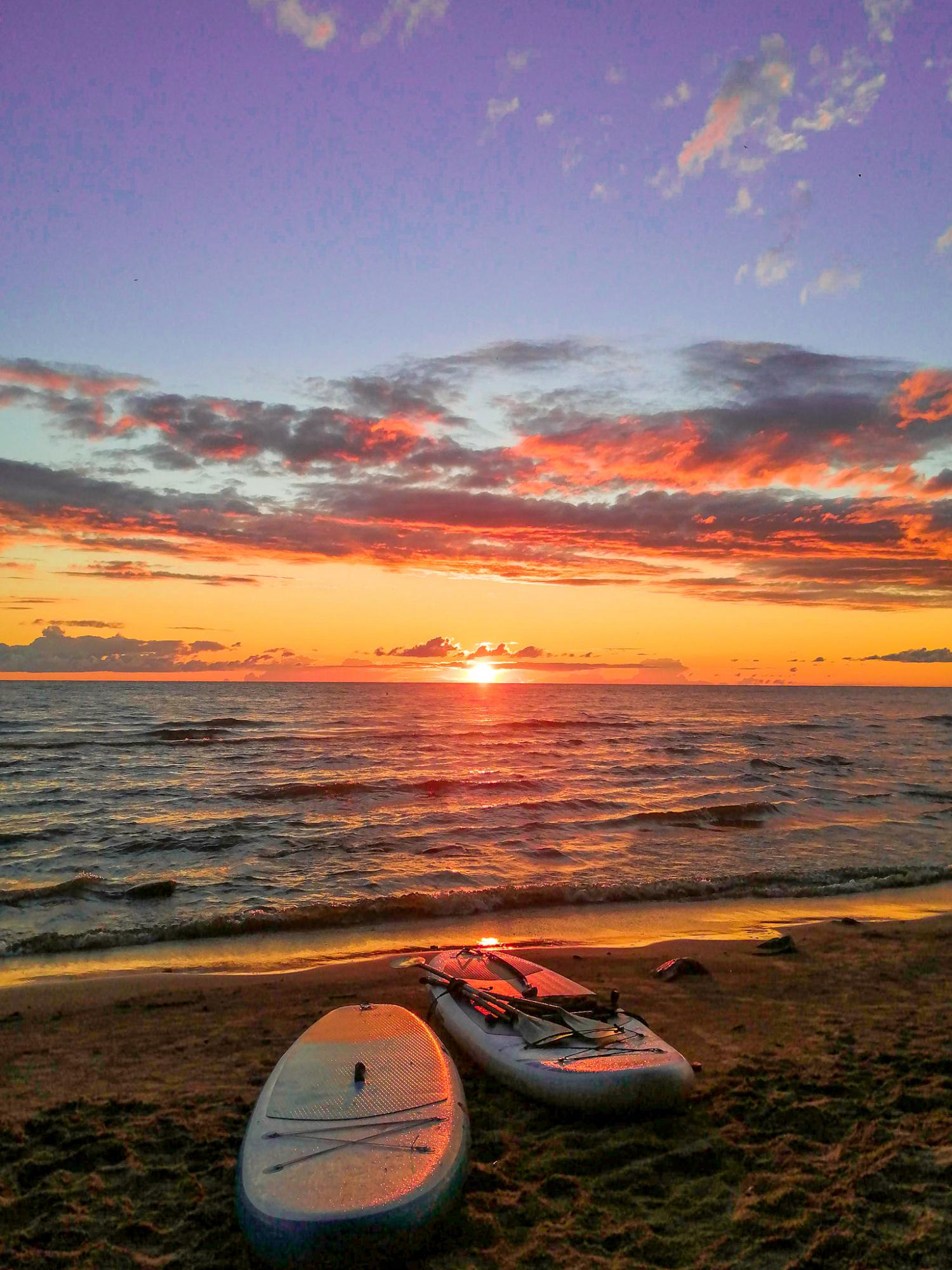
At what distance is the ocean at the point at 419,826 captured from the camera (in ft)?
43.0

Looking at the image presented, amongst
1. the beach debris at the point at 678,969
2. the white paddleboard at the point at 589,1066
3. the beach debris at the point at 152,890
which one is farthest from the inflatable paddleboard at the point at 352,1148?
the beach debris at the point at 152,890

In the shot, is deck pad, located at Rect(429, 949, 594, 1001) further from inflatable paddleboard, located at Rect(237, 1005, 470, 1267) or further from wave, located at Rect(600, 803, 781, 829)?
wave, located at Rect(600, 803, 781, 829)

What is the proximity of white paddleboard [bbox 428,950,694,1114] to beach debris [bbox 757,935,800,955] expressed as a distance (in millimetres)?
4080

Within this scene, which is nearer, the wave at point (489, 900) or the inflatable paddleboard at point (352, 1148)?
the inflatable paddleboard at point (352, 1148)

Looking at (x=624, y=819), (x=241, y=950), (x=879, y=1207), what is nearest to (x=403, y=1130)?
(x=879, y=1207)

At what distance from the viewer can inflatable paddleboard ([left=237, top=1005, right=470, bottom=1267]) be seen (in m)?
4.20

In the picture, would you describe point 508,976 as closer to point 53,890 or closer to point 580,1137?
point 580,1137

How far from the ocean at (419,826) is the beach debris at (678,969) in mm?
4000

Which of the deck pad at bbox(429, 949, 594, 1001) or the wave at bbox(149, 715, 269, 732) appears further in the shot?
the wave at bbox(149, 715, 269, 732)

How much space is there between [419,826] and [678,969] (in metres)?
11.3

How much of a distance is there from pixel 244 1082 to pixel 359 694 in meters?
103

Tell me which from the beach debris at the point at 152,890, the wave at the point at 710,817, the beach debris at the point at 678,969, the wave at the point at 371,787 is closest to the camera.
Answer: the beach debris at the point at 678,969

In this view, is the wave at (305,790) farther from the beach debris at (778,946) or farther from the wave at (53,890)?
the beach debris at (778,946)

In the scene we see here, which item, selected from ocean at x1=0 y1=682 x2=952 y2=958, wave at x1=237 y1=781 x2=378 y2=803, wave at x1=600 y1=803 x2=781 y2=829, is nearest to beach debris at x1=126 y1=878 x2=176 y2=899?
ocean at x1=0 y1=682 x2=952 y2=958
